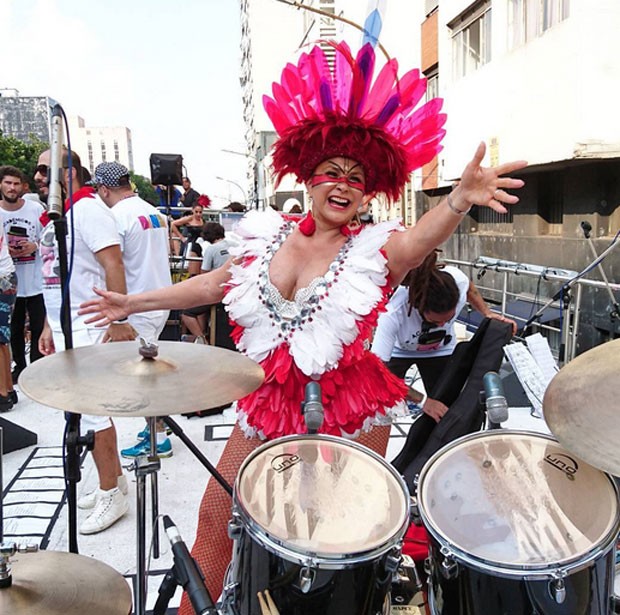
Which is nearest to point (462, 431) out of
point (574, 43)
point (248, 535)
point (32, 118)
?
point (248, 535)

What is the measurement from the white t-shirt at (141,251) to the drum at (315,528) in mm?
1907

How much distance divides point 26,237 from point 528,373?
164 inches

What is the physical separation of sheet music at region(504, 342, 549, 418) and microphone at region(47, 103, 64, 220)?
2282mm

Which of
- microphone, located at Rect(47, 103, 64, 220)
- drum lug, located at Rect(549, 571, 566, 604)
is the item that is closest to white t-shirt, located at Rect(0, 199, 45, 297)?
microphone, located at Rect(47, 103, 64, 220)

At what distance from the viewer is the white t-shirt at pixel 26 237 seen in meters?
4.94

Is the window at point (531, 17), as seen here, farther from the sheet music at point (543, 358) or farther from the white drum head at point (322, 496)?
the white drum head at point (322, 496)

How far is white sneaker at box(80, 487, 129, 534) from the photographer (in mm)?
2814

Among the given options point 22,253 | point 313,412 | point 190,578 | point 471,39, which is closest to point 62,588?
point 190,578

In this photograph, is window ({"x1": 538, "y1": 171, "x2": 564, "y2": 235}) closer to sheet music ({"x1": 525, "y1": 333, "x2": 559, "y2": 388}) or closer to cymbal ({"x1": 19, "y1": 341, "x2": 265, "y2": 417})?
sheet music ({"x1": 525, "y1": 333, "x2": 559, "y2": 388})

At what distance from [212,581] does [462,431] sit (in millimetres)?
1392

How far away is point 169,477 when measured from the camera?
3.48 m

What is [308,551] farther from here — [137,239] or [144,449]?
[144,449]

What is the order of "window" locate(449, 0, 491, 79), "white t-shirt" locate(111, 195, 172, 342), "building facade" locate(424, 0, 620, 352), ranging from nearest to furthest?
"white t-shirt" locate(111, 195, 172, 342)
"building facade" locate(424, 0, 620, 352)
"window" locate(449, 0, 491, 79)

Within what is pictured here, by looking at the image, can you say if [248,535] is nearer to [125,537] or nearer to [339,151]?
[339,151]
